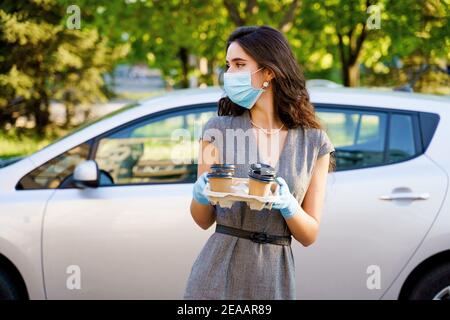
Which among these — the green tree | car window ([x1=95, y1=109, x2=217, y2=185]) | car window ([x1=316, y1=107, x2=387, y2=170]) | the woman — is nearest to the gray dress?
the woman

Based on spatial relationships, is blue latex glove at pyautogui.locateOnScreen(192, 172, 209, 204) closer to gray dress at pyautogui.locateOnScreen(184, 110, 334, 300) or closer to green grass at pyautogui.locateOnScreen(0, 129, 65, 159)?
gray dress at pyautogui.locateOnScreen(184, 110, 334, 300)

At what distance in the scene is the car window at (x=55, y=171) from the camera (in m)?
3.99

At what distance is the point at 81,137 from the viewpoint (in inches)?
159

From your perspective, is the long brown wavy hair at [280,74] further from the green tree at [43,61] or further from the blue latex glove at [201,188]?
the green tree at [43,61]

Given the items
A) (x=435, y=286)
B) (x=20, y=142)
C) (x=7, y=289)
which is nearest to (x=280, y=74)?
(x=435, y=286)

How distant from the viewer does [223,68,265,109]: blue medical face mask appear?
2.40 metres

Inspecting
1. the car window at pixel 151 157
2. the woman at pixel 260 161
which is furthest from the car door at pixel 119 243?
the woman at pixel 260 161

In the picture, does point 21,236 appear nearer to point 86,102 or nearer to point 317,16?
point 317,16

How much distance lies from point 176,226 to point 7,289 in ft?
3.36

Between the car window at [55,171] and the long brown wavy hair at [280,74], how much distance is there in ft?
5.60

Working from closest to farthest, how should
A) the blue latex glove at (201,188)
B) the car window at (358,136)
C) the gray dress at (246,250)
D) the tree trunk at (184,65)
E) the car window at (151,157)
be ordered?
the blue latex glove at (201,188) < the gray dress at (246,250) < the car window at (358,136) < the car window at (151,157) < the tree trunk at (184,65)

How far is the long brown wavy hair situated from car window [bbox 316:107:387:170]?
150 cm

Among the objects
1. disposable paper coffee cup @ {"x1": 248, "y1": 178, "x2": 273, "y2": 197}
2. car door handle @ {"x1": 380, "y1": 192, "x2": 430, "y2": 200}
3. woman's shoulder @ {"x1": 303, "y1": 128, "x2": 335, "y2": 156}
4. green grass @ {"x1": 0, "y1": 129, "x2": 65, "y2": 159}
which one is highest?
woman's shoulder @ {"x1": 303, "y1": 128, "x2": 335, "y2": 156}

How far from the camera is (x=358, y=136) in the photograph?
4395 millimetres
